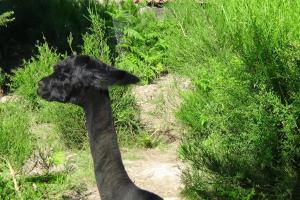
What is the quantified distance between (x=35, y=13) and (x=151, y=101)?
424 cm

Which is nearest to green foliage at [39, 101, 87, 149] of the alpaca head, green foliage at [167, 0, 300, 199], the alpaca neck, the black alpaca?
green foliage at [167, 0, 300, 199]

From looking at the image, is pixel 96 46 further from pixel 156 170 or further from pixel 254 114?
pixel 254 114

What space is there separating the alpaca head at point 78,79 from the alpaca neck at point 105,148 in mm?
77

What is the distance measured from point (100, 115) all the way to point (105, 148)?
208 mm

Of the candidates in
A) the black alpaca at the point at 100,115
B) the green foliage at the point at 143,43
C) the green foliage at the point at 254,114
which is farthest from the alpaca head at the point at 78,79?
the green foliage at the point at 143,43

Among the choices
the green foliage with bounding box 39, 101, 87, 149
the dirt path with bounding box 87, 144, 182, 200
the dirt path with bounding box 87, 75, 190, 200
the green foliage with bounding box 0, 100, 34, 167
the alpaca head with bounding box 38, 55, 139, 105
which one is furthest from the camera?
the green foliage with bounding box 39, 101, 87, 149

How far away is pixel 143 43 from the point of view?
30.7ft

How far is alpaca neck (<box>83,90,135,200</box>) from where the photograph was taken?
3549 millimetres

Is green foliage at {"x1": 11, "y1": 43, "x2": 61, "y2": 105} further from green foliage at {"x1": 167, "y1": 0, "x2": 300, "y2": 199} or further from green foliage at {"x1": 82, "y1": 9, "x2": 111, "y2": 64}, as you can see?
green foliage at {"x1": 167, "y1": 0, "x2": 300, "y2": 199}

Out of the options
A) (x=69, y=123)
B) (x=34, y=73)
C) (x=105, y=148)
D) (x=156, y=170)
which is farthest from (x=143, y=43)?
(x=105, y=148)

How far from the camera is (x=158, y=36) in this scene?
9.35 meters

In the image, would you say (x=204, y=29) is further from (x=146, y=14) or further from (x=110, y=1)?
(x=110, y=1)

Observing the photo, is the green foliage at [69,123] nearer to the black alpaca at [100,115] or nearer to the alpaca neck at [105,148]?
the black alpaca at [100,115]

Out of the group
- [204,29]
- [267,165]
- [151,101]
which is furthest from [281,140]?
[151,101]
